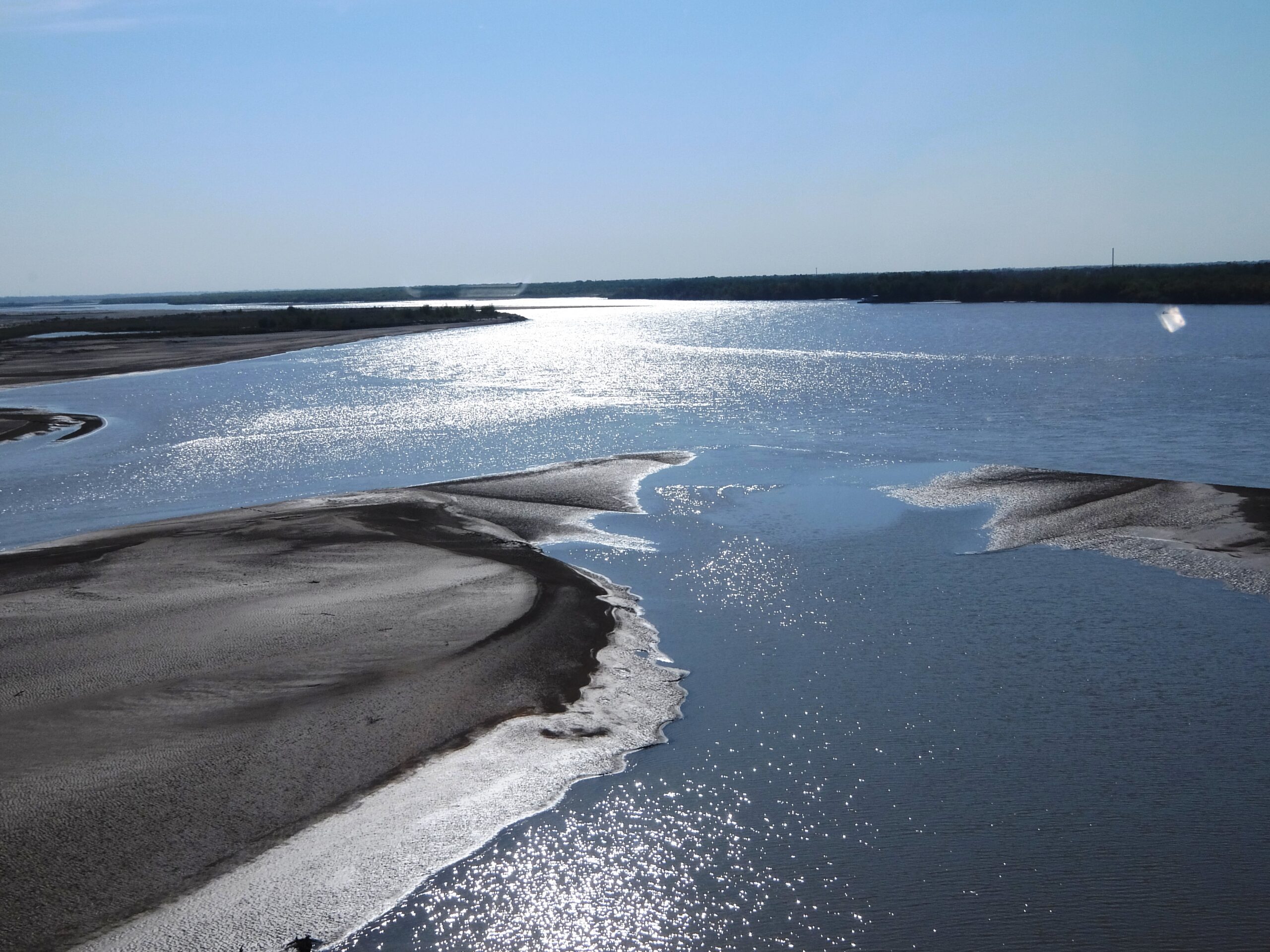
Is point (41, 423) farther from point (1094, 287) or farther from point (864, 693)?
point (1094, 287)

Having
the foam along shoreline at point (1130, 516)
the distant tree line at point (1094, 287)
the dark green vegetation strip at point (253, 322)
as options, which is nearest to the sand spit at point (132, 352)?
the dark green vegetation strip at point (253, 322)

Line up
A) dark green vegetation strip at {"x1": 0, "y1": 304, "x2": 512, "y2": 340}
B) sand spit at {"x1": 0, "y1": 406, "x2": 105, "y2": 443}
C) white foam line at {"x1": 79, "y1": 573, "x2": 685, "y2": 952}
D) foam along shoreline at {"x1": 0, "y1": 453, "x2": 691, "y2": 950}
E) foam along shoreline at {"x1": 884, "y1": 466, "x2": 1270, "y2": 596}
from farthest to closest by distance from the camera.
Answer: dark green vegetation strip at {"x1": 0, "y1": 304, "x2": 512, "y2": 340} → sand spit at {"x1": 0, "y1": 406, "x2": 105, "y2": 443} → foam along shoreline at {"x1": 884, "y1": 466, "x2": 1270, "y2": 596} → foam along shoreline at {"x1": 0, "y1": 453, "x2": 691, "y2": 950} → white foam line at {"x1": 79, "y1": 573, "x2": 685, "y2": 952}

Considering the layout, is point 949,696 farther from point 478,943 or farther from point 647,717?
point 478,943

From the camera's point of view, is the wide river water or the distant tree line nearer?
the wide river water

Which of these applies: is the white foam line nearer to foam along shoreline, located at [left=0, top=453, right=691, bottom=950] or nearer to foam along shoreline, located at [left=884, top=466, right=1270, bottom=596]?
foam along shoreline, located at [left=0, top=453, right=691, bottom=950]

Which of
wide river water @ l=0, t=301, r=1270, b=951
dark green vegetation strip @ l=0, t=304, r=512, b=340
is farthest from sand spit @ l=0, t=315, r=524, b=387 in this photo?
wide river water @ l=0, t=301, r=1270, b=951

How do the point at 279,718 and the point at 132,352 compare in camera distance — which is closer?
the point at 279,718

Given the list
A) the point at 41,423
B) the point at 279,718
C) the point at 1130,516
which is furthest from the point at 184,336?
the point at 279,718

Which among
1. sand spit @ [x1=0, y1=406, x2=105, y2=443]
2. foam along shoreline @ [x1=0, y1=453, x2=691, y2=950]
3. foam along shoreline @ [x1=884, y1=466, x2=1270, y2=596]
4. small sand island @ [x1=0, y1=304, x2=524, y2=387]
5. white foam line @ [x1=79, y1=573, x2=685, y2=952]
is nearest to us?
white foam line @ [x1=79, y1=573, x2=685, y2=952]
